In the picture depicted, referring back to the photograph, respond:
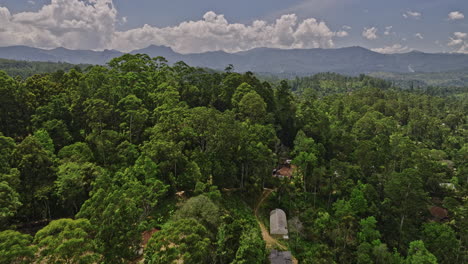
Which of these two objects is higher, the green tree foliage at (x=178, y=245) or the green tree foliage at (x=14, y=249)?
the green tree foliage at (x=14, y=249)

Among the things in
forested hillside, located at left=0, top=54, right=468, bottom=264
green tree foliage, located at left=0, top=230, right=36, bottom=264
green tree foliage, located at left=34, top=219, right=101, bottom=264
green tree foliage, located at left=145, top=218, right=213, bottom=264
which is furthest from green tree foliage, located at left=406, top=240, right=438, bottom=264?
green tree foliage, located at left=0, top=230, right=36, bottom=264

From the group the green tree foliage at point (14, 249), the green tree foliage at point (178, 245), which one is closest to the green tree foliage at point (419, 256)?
the green tree foliage at point (178, 245)

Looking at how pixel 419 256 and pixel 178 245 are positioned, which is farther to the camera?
pixel 419 256

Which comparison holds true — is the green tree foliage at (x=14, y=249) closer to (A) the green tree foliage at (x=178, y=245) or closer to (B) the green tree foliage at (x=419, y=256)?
(A) the green tree foliage at (x=178, y=245)

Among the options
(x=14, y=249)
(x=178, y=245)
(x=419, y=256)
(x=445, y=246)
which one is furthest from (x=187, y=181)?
(x=445, y=246)

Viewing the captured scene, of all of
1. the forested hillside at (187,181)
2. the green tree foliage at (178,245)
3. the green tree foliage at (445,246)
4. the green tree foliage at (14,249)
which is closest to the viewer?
the green tree foliage at (14,249)

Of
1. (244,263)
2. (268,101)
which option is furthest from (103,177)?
(268,101)

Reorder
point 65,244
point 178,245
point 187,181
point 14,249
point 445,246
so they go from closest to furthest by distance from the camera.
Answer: point 14,249 < point 65,244 < point 178,245 < point 187,181 < point 445,246

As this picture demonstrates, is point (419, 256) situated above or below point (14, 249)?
below

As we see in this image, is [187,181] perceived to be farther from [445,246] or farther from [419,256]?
[445,246]
